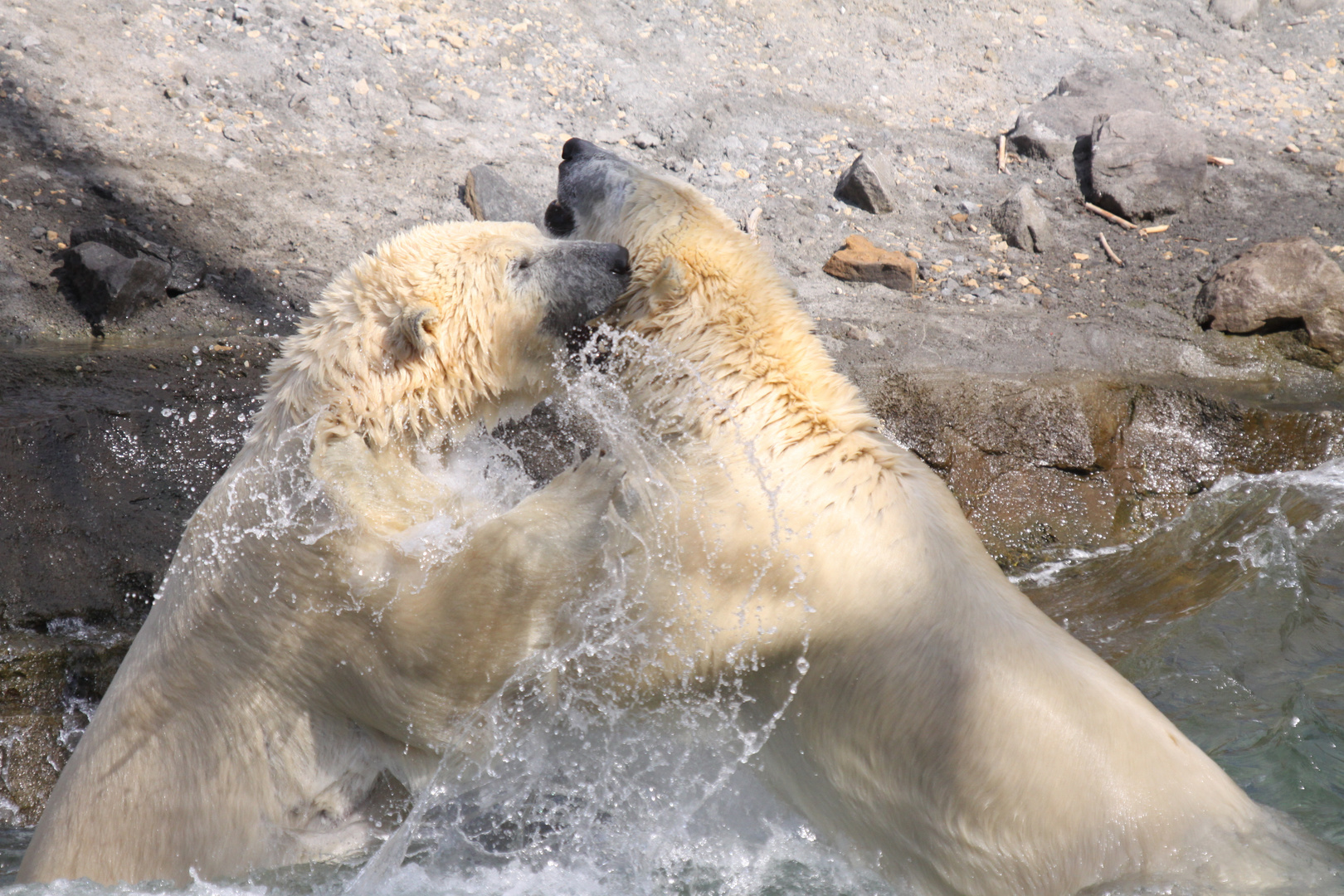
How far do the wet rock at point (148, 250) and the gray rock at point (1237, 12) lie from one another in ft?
28.1

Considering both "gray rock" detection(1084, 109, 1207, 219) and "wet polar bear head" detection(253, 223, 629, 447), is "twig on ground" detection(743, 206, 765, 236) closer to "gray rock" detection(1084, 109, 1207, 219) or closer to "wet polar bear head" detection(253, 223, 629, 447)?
"gray rock" detection(1084, 109, 1207, 219)

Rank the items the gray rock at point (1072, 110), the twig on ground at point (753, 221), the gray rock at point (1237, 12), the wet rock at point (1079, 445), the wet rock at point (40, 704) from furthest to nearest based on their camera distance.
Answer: the gray rock at point (1237, 12), the gray rock at point (1072, 110), the twig on ground at point (753, 221), the wet rock at point (1079, 445), the wet rock at point (40, 704)

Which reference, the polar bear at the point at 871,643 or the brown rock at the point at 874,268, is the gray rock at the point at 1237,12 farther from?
the polar bear at the point at 871,643

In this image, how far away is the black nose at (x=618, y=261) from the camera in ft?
8.05

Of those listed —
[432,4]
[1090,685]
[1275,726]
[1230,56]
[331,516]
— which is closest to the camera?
[1090,685]

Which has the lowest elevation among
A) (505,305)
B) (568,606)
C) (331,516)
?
(568,606)

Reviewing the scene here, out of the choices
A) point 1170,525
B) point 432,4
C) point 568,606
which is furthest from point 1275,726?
point 432,4

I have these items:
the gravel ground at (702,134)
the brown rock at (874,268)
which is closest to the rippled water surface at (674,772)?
the gravel ground at (702,134)

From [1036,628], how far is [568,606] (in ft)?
3.61

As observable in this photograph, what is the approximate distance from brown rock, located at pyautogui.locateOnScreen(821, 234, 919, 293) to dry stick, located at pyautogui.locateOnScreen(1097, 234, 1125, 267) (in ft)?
4.62

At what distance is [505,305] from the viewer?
8.16ft

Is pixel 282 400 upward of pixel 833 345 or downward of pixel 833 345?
upward

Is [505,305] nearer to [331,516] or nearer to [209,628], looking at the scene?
[331,516]

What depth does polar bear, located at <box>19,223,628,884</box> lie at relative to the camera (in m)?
2.32
